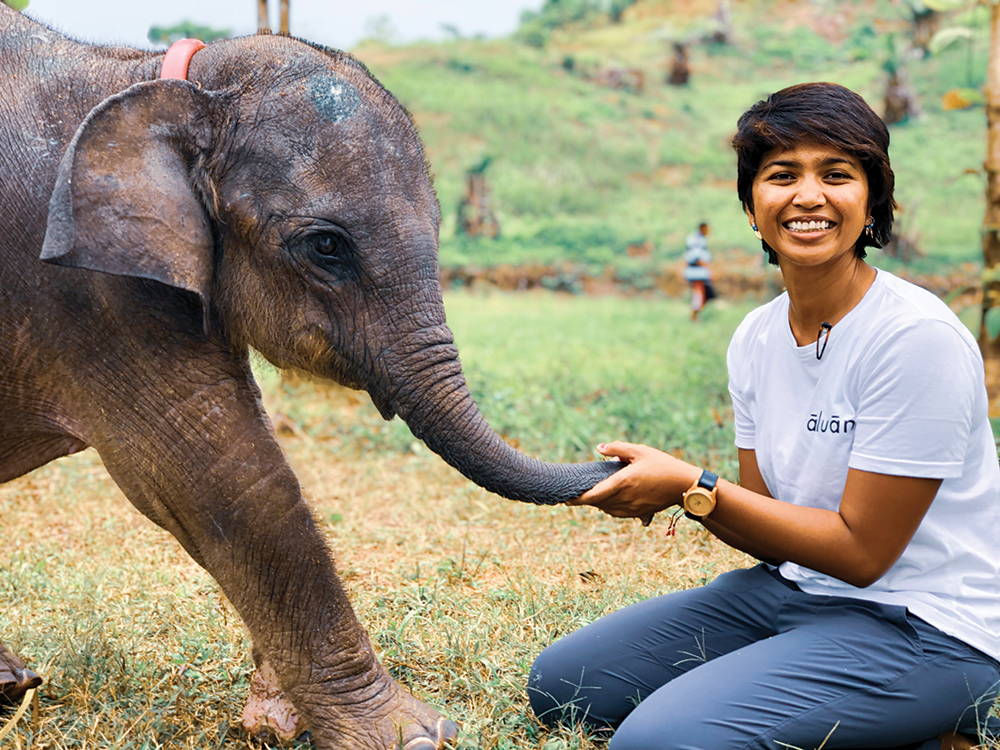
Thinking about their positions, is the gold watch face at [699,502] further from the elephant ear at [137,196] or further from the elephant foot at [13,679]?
the elephant foot at [13,679]

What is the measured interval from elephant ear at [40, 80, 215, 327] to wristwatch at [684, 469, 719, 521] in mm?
1240

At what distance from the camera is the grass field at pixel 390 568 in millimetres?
2912

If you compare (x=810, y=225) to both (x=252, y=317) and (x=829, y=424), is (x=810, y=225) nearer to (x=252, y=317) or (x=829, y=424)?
(x=829, y=424)

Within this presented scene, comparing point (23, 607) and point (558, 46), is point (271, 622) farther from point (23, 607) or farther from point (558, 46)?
point (558, 46)

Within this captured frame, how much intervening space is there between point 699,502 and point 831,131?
89cm

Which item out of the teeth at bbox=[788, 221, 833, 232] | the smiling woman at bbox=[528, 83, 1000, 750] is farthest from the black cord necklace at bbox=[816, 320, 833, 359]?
the teeth at bbox=[788, 221, 833, 232]

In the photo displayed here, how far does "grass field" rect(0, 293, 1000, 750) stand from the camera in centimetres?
291

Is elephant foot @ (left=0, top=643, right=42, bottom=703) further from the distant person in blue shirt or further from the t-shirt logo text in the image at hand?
the distant person in blue shirt

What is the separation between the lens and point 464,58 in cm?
2319

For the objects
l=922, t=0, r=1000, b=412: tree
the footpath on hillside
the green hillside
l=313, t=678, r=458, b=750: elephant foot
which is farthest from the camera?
the green hillside

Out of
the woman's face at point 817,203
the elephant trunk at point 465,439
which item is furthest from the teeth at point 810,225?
the elephant trunk at point 465,439

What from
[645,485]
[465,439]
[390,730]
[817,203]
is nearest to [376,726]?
[390,730]

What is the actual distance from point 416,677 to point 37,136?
1824 millimetres

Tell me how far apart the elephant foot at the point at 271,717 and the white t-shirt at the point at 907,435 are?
137 cm
